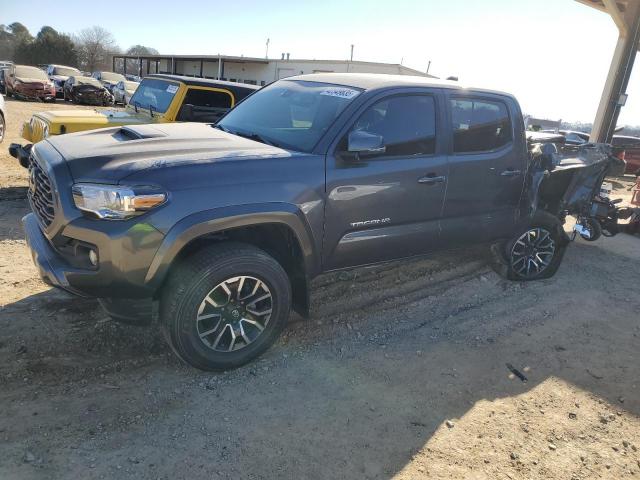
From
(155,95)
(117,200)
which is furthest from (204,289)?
(155,95)

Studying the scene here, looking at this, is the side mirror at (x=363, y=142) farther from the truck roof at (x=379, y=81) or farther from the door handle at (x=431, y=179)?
the door handle at (x=431, y=179)

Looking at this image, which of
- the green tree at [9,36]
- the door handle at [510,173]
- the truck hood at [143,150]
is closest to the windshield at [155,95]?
the truck hood at [143,150]

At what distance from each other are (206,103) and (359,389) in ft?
18.2

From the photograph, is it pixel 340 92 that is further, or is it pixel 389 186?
pixel 340 92

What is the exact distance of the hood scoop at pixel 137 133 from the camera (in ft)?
11.1

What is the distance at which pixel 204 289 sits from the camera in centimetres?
297

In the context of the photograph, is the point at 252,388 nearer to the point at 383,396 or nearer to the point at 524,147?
the point at 383,396

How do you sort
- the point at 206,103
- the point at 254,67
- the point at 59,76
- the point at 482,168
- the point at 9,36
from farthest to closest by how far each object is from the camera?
the point at 9,36 < the point at 254,67 < the point at 59,76 < the point at 206,103 < the point at 482,168

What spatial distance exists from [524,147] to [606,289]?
213 centimetres

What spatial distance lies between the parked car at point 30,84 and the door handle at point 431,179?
2353 cm

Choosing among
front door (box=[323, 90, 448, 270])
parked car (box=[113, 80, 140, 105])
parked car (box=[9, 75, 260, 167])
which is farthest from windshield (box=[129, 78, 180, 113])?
parked car (box=[113, 80, 140, 105])

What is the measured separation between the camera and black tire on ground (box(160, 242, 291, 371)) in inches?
116

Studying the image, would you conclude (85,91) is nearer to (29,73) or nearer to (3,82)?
(29,73)

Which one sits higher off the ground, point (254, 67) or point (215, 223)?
point (254, 67)
